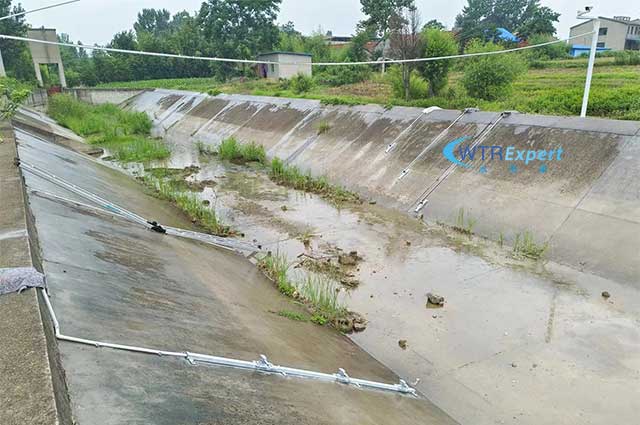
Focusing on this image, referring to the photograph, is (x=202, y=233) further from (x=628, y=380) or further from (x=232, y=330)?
(x=628, y=380)

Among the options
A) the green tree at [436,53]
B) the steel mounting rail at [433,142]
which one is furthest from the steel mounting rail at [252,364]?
the green tree at [436,53]

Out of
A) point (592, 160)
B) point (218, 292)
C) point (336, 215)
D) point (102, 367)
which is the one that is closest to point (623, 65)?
point (592, 160)

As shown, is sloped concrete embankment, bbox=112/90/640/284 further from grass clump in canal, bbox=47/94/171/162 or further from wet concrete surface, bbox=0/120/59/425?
wet concrete surface, bbox=0/120/59/425

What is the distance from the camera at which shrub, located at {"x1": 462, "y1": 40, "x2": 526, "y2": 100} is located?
13.1m

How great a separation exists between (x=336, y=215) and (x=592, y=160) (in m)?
4.82

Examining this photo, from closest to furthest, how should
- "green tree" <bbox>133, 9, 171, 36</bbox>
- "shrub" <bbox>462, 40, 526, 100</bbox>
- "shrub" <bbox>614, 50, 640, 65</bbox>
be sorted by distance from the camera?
"shrub" <bbox>462, 40, 526, 100</bbox>, "shrub" <bbox>614, 50, 640, 65</bbox>, "green tree" <bbox>133, 9, 171, 36</bbox>

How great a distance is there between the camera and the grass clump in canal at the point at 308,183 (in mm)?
10077

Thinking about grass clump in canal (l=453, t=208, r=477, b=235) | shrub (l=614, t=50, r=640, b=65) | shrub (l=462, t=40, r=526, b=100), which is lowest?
grass clump in canal (l=453, t=208, r=477, b=235)

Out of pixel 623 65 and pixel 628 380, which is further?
pixel 623 65

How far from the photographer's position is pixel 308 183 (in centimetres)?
1091

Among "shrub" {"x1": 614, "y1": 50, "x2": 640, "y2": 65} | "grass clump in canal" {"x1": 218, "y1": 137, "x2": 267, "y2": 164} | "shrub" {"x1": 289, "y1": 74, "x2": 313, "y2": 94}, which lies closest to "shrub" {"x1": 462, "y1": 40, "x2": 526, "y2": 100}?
"grass clump in canal" {"x1": 218, "y1": 137, "x2": 267, "y2": 164}

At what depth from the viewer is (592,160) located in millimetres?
7723

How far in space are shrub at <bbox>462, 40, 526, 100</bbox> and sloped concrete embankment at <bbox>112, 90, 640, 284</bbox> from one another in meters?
2.95

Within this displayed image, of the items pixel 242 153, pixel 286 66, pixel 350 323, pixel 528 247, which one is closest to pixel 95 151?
pixel 242 153
